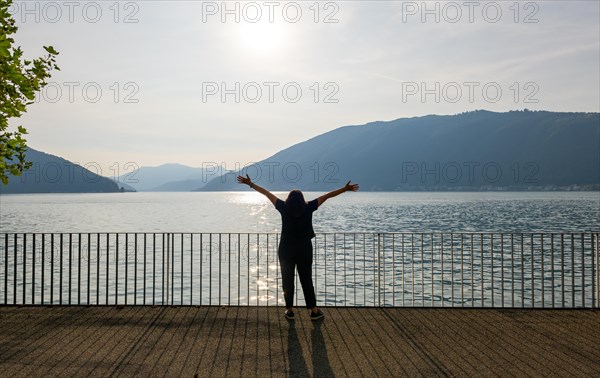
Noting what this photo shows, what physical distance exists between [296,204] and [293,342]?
2.17 m

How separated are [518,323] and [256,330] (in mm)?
4262

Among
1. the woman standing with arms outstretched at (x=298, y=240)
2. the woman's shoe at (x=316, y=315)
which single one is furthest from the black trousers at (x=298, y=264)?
the woman's shoe at (x=316, y=315)

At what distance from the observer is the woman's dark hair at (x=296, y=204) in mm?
8547

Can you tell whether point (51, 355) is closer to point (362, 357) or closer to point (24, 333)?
point (24, 333)

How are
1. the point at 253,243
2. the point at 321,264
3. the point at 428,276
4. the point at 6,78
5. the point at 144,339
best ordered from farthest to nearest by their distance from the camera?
the point at 253,243 < the point at 321,264 < the point at 428,276 < the point at 6,78 < the point at 144,339

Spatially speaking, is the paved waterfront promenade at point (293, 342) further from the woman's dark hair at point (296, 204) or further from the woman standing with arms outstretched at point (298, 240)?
the woman's dark hair at point (296, 204)

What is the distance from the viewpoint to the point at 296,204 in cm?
855

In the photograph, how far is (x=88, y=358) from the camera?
269 inches

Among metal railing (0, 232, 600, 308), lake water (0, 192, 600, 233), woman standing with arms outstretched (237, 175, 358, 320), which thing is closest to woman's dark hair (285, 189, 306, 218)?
woman standing with arms outstretched (237, 175, 358, 320)

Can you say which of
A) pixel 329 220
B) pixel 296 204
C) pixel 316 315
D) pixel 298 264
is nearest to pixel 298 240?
pixel 298 264

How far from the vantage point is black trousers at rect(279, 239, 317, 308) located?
8.66 m

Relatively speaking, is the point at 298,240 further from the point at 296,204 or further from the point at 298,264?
the point at 296,204

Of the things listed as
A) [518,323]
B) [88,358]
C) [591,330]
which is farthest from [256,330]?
[591,330]

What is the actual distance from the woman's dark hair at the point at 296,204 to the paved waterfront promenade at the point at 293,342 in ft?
5.92
